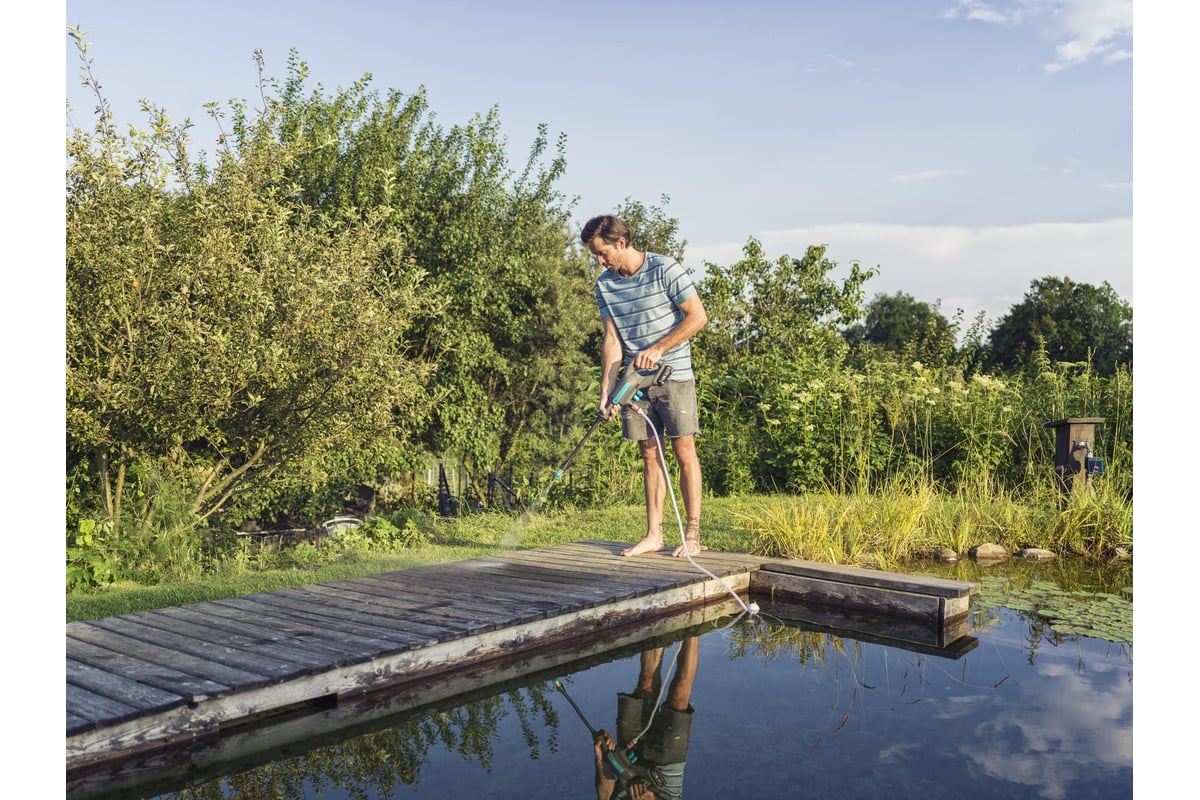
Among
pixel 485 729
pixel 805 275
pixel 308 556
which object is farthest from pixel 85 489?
pixel 805 275

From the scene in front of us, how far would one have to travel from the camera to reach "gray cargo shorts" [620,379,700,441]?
193 inches

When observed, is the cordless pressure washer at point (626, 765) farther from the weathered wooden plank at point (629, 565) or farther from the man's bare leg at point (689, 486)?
the man's bare leg at point (689, 486)

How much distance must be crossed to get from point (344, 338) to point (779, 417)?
4.75 metres

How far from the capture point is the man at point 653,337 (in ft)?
15.8

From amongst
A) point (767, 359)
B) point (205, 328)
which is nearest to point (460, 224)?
point (767, 359)

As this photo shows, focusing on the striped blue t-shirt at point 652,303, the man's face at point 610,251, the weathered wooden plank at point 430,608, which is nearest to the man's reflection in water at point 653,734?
the weathered wooden plank at point 430,608

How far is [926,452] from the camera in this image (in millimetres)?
8383

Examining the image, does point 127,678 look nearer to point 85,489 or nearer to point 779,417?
point 85,489

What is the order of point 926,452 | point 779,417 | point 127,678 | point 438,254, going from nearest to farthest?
point 127,678
point 926,452
point 779,417
point 438,254

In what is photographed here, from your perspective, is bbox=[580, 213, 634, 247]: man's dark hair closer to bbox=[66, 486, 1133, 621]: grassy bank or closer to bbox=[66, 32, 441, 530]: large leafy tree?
bbox=[66, 486, 1133, 621]: grassy bank

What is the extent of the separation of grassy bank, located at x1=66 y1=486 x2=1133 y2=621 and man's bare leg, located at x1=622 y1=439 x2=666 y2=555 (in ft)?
2.90

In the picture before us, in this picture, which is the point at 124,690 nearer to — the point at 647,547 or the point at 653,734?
the point at 653,734

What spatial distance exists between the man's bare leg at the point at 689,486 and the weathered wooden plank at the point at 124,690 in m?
2.94

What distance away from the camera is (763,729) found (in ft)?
9.52
